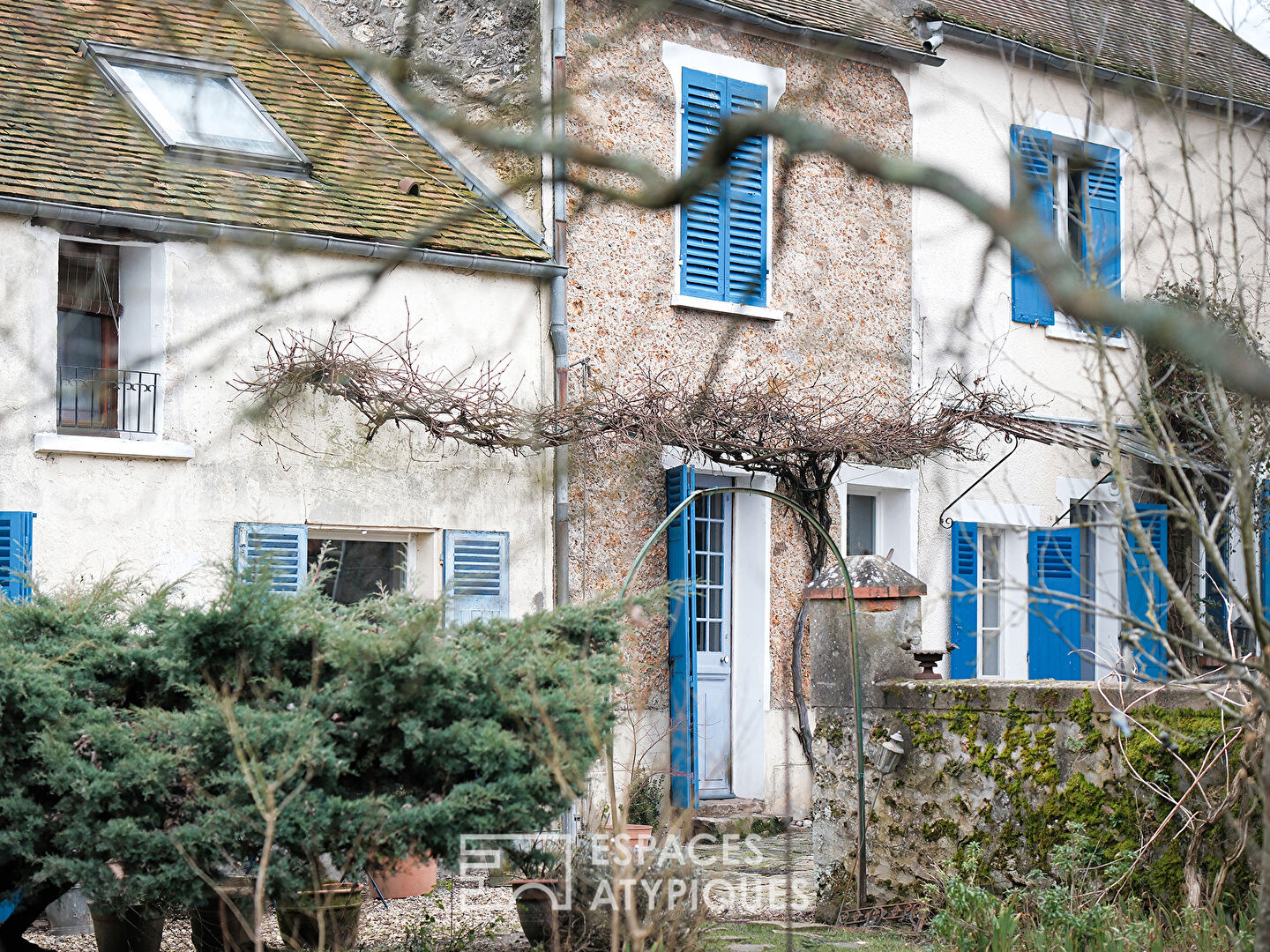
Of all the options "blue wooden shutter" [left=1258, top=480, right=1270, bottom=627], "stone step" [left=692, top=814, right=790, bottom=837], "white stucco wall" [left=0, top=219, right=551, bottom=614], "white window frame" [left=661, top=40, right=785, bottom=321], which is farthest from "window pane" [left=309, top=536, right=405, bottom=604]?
"blue wooden shutter" [left=1258, top=480, right=1270, bottom=627]

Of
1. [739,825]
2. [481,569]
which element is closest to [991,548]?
[739,825]

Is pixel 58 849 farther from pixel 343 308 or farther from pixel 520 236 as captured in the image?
pixel 520 236

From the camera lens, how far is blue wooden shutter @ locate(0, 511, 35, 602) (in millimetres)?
7973

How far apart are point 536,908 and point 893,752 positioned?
2.22m

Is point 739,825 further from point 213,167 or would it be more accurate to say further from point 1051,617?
point 213,167

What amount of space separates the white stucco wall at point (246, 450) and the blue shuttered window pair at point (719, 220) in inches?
54.0

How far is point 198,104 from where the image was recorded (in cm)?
952

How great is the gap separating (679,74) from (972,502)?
13.6 feet

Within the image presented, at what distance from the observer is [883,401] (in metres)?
11.8

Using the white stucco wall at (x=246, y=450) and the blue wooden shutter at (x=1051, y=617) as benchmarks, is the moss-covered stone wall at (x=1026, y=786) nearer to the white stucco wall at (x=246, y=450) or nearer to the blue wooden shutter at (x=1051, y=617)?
the white stucco wall at (x=246, y=450)

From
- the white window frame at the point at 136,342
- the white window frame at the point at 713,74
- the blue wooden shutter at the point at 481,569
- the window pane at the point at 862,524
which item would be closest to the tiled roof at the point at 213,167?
the white window frame at the point at 136,342

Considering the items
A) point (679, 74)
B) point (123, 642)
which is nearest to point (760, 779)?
point (679, 74)

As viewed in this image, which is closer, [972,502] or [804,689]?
[804,689]

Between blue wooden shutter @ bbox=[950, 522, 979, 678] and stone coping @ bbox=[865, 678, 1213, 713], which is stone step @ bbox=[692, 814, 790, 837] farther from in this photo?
stone coping @ bbox=[865, 678, 1213, 713]
